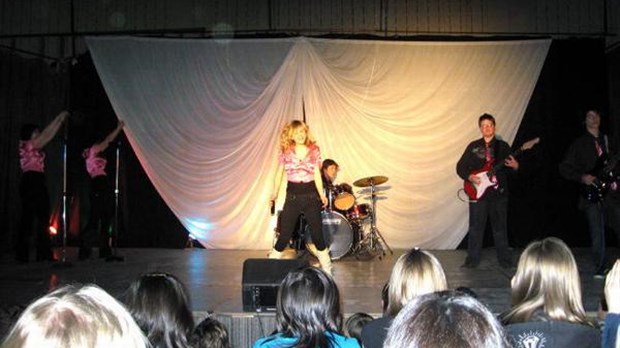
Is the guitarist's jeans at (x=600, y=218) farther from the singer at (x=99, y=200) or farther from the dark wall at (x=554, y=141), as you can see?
the singer at (x=99, y=200)

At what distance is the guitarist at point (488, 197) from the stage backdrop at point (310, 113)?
184cm

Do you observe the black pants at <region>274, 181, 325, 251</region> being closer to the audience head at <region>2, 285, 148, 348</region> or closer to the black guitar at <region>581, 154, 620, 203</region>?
the black guitar at <region>581, 154, 620, 203</region>

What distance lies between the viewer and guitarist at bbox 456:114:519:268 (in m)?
7.12

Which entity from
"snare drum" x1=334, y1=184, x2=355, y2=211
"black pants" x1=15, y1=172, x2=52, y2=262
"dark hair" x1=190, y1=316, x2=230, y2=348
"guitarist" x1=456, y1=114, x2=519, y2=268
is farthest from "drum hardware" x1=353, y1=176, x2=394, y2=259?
"dark hair" x1=190, y1=316, x2=230, y2=348

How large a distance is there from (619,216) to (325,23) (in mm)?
5038

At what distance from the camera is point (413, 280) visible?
2.67m

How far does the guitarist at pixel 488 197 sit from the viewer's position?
712 centimetres

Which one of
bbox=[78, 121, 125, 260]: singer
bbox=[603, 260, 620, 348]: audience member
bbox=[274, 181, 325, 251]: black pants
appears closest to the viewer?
bbox=[603, 260, 620, 348]: audience member

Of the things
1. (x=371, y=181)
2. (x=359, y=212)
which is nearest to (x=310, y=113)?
(x=371, y=181)

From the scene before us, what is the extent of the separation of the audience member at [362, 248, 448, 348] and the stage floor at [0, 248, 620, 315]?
7.11ft

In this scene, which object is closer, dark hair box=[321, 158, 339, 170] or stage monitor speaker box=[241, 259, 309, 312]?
stage monitor speaker box=[241, 259, 309, 312]

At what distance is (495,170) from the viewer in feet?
23.2

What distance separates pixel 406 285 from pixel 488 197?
4753 millimetres

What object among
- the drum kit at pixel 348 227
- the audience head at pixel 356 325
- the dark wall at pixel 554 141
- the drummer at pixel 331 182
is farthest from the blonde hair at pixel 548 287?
the dark wall at pixel 554 141
